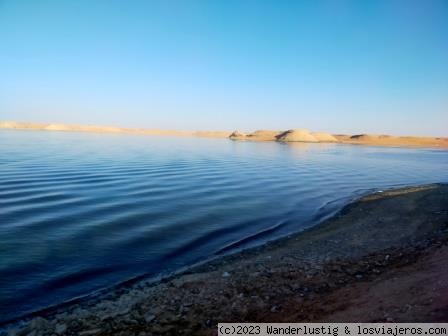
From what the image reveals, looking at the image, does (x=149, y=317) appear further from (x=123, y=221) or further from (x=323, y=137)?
(x=323, y=137)

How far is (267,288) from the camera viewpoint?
884 centimetres

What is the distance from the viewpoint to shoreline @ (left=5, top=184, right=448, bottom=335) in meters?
7.24

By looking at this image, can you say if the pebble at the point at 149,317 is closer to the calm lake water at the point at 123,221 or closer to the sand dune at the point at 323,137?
the calm lake water at the point at 123,221

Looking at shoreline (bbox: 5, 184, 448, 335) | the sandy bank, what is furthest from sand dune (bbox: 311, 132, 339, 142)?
shoreline (bbox: 5, 184, 448, 335)

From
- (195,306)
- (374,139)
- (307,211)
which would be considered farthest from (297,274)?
(374,139)

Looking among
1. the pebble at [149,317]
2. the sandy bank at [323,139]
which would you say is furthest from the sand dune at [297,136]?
the pebble at [149,317]

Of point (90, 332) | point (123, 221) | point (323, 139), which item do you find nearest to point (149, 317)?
point (90, 332)

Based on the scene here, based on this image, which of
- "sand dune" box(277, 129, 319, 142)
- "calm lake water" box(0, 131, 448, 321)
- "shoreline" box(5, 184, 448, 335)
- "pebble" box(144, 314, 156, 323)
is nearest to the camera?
"shoreline" box(5, 184, 448, 335)

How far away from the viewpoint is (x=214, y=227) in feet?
53.7

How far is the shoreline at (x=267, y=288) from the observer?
7.24 m

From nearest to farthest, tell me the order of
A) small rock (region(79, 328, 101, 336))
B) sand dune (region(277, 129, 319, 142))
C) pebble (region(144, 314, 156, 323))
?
1. small rock (region(79, 328, 101, 336))
2. pebble (region(144, 314, 156, 323))
3. sand dune (region(277, 129, 319, 142))

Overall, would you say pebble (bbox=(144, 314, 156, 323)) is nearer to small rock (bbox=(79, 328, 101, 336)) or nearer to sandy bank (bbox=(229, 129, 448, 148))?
small rock (bbox=(79, 328, 101, 336))

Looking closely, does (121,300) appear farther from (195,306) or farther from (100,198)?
(100,198)

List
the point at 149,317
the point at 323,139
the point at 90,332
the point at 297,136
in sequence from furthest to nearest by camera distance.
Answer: the point at 323,139 → the point at 297,136 → the point at 149,317 → the point at 90,332
